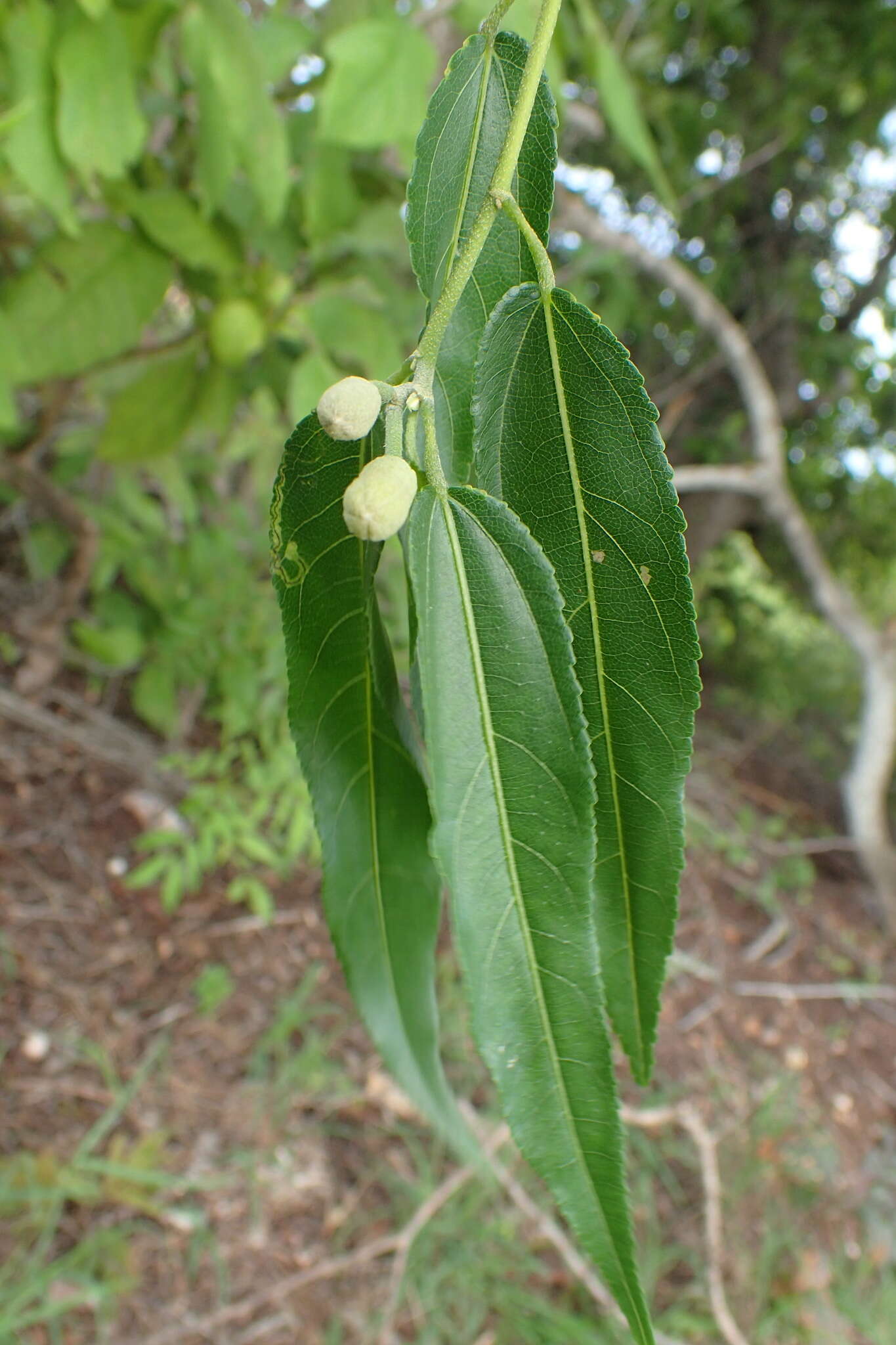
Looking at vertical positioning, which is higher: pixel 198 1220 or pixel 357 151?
pixel 357 151

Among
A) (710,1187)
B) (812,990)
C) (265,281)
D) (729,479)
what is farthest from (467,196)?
(812,990)

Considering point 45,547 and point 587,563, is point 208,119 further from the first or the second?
point 45,547

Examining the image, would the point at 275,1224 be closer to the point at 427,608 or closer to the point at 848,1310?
the point at 848,1310

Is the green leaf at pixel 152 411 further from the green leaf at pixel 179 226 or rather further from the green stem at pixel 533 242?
the green stem at pixel 533 242

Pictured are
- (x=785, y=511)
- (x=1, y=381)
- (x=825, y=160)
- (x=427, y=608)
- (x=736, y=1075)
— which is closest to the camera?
(x=427, y=608)

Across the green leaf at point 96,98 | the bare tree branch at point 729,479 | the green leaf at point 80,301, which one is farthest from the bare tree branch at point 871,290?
the green leaf at point 96,98

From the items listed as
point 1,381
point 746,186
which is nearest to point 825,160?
point 746,186
